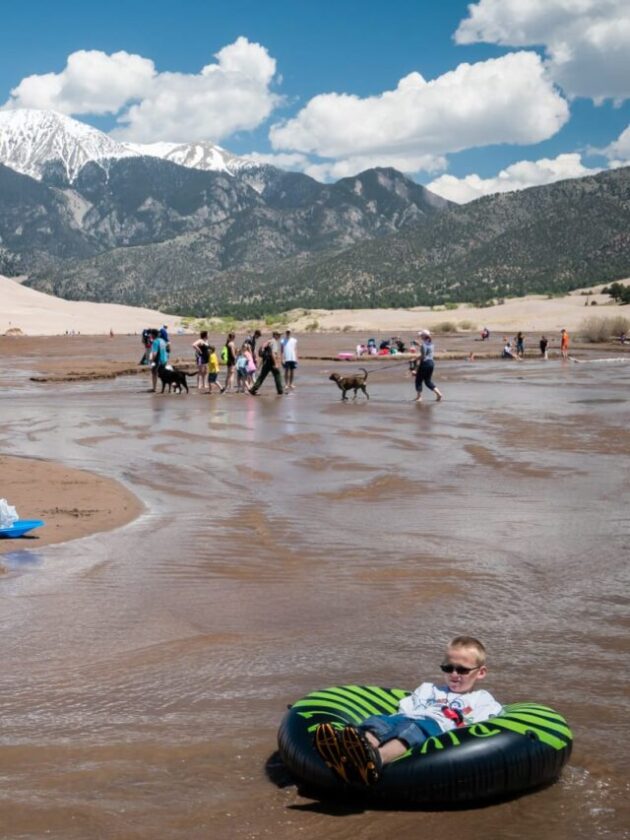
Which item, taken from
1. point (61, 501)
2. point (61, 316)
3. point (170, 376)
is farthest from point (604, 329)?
point (61, 501)

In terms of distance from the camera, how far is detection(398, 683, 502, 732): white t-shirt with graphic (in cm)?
590

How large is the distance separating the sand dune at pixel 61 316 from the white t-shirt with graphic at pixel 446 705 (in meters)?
73.8

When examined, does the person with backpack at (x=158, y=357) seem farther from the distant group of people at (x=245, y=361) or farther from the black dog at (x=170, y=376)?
the distant group of people at (x=245, y=361)

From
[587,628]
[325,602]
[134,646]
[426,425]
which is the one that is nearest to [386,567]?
[325,602]

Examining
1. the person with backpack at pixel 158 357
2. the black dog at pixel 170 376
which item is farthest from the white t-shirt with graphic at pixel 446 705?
the person with backpack at pixel 158 357

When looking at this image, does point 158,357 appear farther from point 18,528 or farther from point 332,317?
point 332,317

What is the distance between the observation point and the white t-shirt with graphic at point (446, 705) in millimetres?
5898

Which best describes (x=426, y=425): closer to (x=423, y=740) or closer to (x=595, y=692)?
(x=595, y=692)

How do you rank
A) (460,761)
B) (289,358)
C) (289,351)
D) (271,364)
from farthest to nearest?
(289,351) → (289,358) → (271,364) → (460,761)

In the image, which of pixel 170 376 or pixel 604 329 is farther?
pixel 604 329

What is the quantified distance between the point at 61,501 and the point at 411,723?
26.6 ft

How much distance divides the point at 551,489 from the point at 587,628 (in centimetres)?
620

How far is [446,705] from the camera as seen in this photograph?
596cm

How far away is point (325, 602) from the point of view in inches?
360
